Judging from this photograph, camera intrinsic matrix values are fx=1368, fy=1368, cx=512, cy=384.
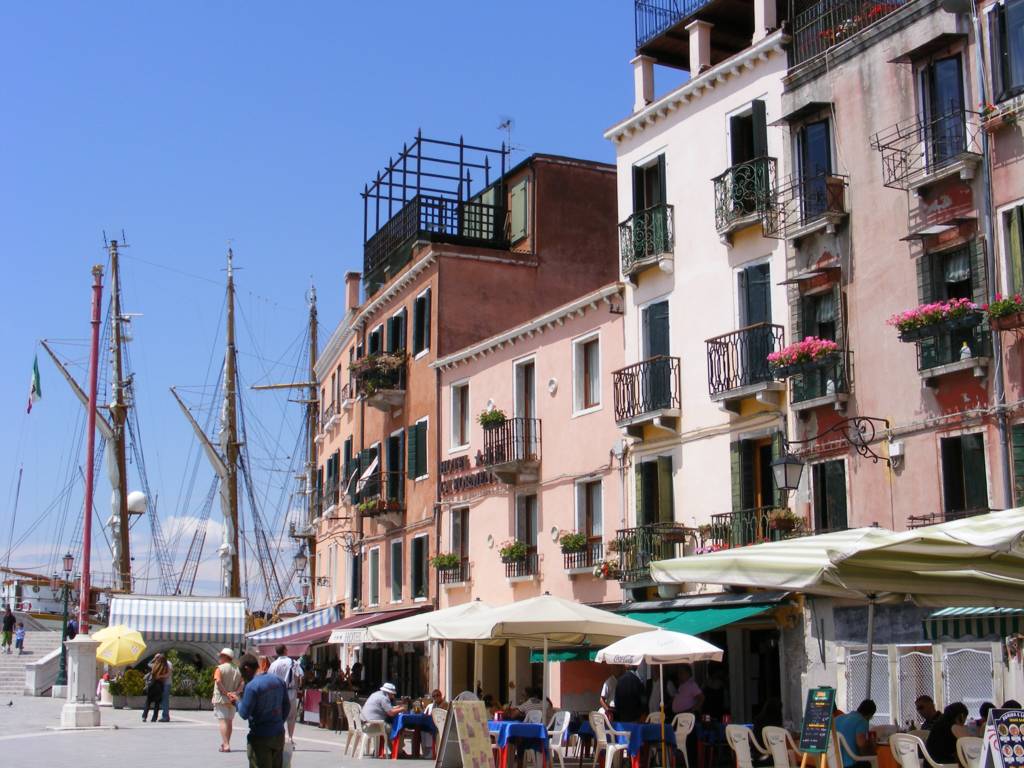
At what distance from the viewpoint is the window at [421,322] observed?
36094 millimetres

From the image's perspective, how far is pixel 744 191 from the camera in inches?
942

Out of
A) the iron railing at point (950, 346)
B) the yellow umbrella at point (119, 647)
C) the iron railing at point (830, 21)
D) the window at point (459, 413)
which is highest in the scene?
the iron railing at point (830, 21)

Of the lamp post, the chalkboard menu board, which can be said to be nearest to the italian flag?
the lamp post

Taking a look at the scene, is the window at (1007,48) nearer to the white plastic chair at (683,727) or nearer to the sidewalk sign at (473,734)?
the white plastic chair at (683,727)

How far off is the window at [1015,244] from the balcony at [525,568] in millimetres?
14155

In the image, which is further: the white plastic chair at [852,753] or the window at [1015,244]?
the window at [1015,244]

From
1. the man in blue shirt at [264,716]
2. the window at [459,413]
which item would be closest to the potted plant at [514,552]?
the window at [459,413]

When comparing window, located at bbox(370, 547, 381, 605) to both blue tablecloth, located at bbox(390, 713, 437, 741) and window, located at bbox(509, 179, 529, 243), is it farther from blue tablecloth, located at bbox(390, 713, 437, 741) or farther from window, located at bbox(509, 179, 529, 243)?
blue tablecloth, located at bbox(390, 713, 437, 741)

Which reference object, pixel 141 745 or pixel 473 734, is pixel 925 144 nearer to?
pixel 473 734

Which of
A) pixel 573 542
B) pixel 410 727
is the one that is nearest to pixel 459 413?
pixel 573 542

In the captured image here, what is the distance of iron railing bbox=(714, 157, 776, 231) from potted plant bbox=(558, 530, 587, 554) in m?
7.36

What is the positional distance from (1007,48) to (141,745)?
55.9ft

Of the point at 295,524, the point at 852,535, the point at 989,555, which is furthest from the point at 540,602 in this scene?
the point at 295,524

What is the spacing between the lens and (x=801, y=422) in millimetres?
22234
